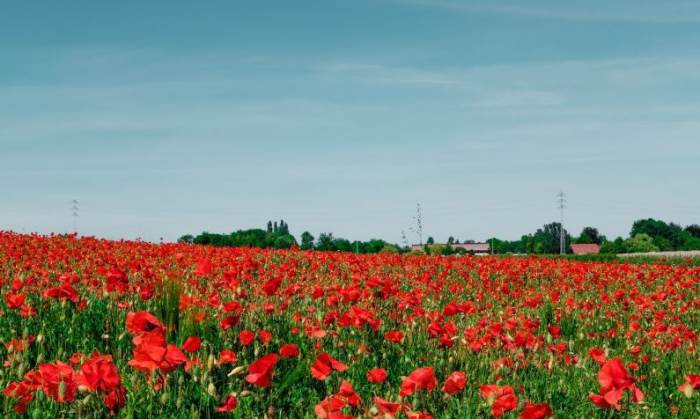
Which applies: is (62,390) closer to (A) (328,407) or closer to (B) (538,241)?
(A) (328,407)

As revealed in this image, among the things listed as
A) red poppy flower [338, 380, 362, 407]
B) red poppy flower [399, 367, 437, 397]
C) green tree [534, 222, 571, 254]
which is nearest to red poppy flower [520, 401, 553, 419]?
red poppy flower [399, 367, 437, 397]

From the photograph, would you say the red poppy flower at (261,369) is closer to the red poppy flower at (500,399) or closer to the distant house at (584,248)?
the red poppy flower at (500,399)

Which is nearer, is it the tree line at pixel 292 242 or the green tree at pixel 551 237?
the tree line at pixel 292 242

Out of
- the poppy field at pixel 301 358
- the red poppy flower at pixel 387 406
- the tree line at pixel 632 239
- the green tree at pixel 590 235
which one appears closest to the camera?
the red poppy flower at pixel 387 406

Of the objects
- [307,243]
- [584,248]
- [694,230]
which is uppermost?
[694,230]

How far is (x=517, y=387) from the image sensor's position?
4680 millimetres

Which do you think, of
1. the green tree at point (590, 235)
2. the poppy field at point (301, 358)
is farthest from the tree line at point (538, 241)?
the poppy field at point (301, 358)

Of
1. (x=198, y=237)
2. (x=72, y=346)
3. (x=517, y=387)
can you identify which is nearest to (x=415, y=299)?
(x=517, y=387)

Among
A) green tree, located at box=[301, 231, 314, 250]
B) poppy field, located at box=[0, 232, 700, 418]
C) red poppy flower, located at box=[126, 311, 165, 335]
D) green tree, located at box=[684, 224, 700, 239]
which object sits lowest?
poppy field, located at box=[0, 232, 700, 418]

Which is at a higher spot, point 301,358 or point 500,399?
point 500,399

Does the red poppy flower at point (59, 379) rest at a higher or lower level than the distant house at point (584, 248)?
lower

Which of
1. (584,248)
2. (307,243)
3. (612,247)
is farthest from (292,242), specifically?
(584,248)

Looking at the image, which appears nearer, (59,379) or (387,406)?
(387,406)

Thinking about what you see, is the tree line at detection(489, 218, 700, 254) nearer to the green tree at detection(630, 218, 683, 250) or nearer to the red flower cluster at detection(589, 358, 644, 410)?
the green tree at detection(630, 218, 683, 250)
